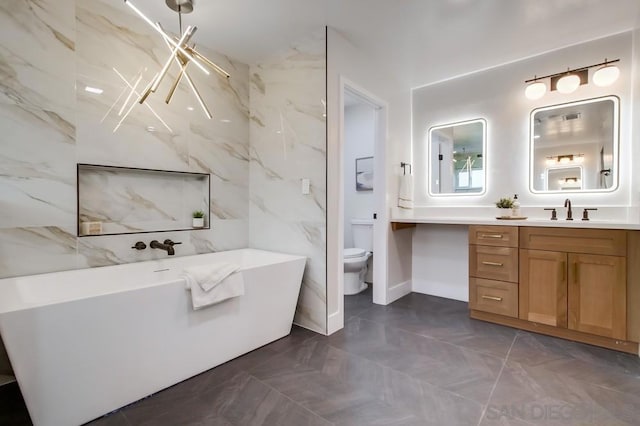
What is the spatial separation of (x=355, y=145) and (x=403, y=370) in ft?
10.3

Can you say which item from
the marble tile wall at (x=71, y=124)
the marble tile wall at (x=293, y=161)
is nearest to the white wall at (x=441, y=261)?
the marble tile wall at (x=293, y=161)

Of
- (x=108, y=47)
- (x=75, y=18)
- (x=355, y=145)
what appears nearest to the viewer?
(x=75, y=18)

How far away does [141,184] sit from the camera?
8.21ft

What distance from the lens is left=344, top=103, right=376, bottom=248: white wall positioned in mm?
4229

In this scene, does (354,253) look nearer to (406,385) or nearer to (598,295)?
(406,385)

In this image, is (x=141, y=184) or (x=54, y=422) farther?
(x=141, y=184)

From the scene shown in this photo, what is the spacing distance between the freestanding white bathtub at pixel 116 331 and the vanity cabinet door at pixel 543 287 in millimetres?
1997

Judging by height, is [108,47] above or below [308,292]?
above

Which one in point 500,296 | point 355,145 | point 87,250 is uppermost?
point 355,145

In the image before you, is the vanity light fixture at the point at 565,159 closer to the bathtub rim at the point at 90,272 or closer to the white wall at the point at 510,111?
the white wall at the point at 510,111

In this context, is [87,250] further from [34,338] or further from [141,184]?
[34,338]

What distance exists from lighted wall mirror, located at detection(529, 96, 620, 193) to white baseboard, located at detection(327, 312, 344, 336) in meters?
2.30

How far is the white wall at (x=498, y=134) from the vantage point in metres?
2.59

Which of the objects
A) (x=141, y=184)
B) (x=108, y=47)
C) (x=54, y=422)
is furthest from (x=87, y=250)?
(x=108, y=47)
